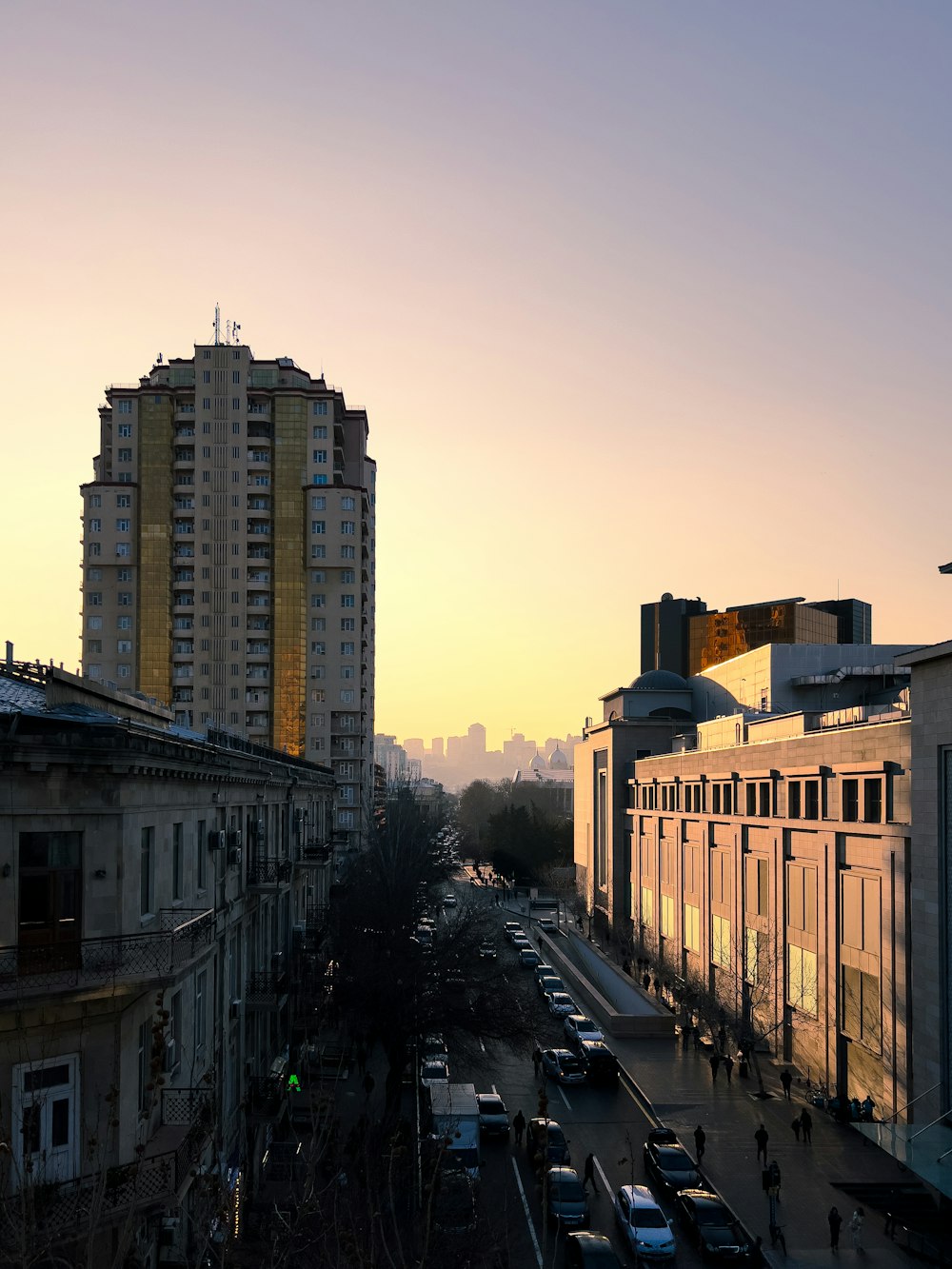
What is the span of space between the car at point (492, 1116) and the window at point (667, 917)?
25172 mm

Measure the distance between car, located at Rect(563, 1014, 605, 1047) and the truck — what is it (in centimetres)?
1009

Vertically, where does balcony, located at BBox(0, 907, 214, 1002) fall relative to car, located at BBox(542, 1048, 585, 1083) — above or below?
above

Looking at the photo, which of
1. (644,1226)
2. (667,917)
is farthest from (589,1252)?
(667,917)

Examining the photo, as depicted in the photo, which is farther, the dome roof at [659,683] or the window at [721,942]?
the dome roof at [659,683]

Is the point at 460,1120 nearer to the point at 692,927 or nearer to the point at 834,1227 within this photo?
Result: the point at 834,1227

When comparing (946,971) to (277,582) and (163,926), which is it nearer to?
(163,926)

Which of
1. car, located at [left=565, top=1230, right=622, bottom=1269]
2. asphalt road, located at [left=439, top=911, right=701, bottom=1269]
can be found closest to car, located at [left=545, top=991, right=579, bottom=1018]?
asphalt road, located at [left=439, top=911, right=701, bottom=1269]

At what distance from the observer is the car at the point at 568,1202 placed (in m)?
25.2

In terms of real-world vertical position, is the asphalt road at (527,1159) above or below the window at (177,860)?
below

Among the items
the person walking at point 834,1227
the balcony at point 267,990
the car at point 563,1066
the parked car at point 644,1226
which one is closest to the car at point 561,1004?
the car at point 563,1066

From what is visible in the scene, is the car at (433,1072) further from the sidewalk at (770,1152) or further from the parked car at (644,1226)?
the parked car at (644,1226)

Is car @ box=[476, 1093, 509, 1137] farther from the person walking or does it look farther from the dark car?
the person walking

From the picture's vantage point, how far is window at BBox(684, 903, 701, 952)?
52.5 m

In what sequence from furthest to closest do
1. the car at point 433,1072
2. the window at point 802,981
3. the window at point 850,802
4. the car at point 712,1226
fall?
the window at point 802,981 → the car at point 433,1072 → the window at point 850,802 → the car at point 712,1226
